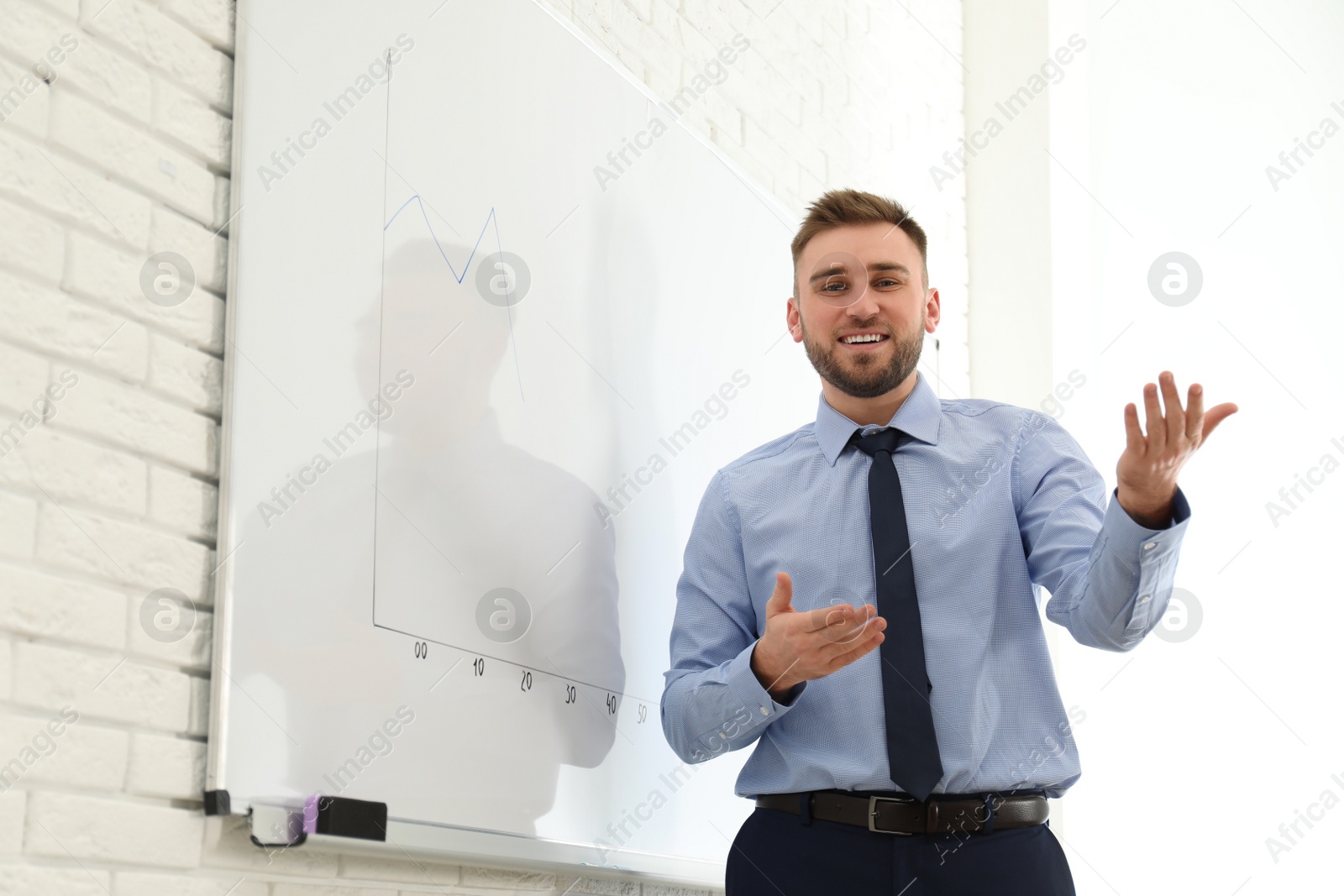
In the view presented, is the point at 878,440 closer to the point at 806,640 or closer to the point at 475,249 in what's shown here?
the point at 806,640

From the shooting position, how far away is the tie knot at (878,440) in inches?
69.4

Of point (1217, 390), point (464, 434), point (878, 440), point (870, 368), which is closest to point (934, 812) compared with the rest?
point (878, 440)

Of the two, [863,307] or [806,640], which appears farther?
[863,307]

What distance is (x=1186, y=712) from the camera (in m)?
3.45

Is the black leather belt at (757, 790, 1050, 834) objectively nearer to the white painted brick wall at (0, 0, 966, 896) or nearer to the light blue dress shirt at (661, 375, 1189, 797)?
the light blue dress shirt at (661, 375, 1189, 797)

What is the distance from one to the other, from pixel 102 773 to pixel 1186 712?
120 inches

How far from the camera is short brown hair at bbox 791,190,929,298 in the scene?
75.1 inches

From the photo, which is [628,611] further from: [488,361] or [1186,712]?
[1186,712]

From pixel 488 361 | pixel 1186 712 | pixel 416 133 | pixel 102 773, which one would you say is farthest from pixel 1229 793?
pixel 102 773

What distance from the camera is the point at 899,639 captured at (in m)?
1.60

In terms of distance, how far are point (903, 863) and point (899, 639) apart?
0.28 m

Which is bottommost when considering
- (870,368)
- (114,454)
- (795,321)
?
(114,454)

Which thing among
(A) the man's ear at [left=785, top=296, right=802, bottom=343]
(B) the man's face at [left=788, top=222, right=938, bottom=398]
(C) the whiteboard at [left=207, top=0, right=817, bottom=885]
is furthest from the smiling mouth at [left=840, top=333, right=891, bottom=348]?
(C) the whiteboard at [left=207, top=0, right=817, bottom=885]

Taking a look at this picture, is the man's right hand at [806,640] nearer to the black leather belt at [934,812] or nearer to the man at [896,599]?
the man at [896,599]
